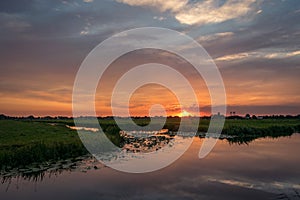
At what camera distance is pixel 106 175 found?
16.2 meters

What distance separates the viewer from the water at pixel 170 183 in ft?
40.6

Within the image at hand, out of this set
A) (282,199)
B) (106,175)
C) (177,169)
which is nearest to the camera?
(282,199)

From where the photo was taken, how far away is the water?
40.6 ft

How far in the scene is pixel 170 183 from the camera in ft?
47.0

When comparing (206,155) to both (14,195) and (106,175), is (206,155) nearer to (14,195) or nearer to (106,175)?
(106,175)

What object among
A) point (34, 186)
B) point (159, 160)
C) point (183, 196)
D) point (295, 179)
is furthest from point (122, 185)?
point (295, 179)

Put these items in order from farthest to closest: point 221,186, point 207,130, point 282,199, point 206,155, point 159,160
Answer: point 207,130 → point 206,155 → point 159,160 → point 221,186 → point 282,199

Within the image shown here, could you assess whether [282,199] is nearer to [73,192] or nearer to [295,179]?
[295,179]

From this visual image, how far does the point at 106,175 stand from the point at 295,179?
35.8ft

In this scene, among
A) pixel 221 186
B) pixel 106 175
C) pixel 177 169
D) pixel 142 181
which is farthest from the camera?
pixel 177 169

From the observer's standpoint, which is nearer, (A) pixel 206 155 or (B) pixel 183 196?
(B) pixel 183 196

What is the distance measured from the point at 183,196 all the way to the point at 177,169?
6.06 m

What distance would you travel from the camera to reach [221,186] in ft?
45.0

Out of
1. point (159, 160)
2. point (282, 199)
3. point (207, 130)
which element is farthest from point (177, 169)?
point (207, 130)
